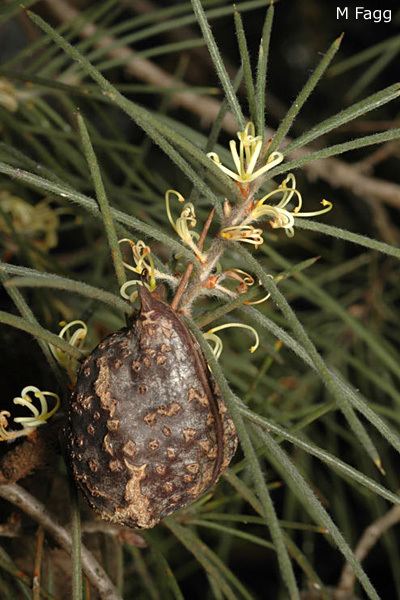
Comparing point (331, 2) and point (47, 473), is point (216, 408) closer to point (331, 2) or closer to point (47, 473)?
point (47, 473)

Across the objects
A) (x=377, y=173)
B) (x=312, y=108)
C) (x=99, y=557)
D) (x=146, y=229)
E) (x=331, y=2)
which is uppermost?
(x=331, y=2)

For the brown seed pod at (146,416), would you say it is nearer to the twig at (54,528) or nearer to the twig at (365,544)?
the twig at (54,528)

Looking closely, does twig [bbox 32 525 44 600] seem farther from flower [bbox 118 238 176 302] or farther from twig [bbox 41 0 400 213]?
twig [bbox 41 0 400 213]

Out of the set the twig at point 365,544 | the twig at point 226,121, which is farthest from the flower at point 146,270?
the twig at point 226,121

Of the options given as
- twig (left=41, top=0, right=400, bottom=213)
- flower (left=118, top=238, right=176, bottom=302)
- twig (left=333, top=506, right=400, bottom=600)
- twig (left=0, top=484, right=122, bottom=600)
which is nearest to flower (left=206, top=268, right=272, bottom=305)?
flower (left=118, top=238, right=176, bottom=302)

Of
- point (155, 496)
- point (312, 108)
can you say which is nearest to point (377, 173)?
point (312, 108)
